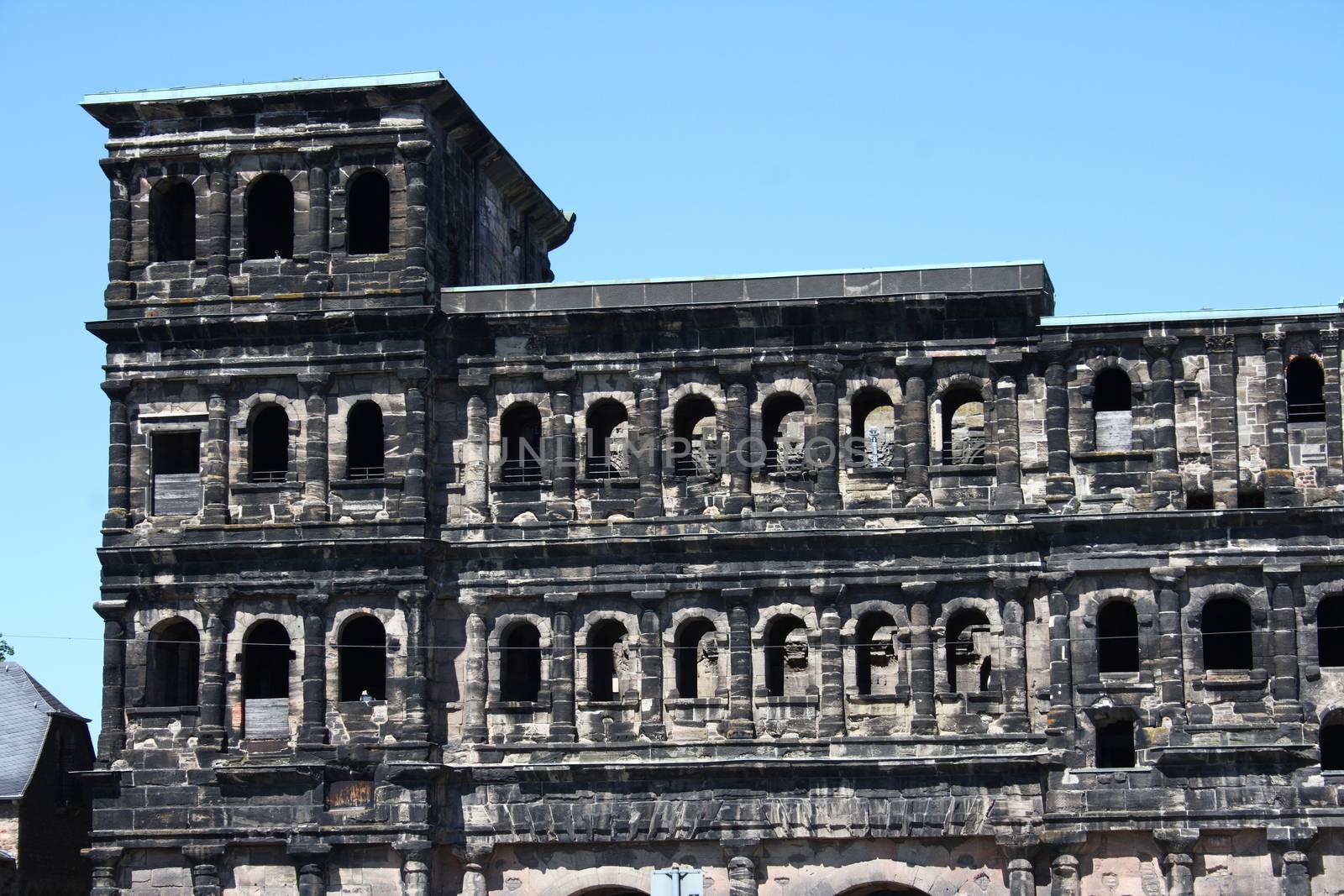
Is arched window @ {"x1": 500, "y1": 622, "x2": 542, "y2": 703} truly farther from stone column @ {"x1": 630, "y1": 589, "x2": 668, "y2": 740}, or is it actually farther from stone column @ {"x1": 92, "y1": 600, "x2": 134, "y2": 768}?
stone column @ {"x1": 92, "y1": 600, "x2": 134, "y2": 768}

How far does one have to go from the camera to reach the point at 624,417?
206 feet

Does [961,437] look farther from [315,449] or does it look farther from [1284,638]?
[315,449]

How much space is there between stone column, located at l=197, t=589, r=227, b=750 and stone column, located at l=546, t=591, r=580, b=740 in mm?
7577

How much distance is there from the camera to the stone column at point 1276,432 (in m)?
59.3

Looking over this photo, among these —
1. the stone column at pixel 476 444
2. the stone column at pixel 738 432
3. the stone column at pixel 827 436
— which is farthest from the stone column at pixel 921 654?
the stone column at pixel 476 444

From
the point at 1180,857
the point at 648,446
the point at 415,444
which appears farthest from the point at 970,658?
the point at 415,444

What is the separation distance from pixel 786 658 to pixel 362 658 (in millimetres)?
10054

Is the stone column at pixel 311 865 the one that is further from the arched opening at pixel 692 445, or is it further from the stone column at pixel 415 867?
the arched opening at pixel 692 445

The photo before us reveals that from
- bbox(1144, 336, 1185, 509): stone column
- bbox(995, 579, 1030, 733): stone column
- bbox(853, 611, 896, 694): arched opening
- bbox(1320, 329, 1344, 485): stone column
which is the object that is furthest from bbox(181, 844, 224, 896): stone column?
bbox(1320, 329, 1344, 485): stone column

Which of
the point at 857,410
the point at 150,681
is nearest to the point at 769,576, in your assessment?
the point at 857,410

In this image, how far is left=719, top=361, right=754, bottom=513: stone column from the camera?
61.1m

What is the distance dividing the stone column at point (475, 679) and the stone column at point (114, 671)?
7.84m

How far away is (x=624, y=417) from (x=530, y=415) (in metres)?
2.23

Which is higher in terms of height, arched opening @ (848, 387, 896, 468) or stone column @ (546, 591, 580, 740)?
arched opening @ (848, 387, 896, 468)
